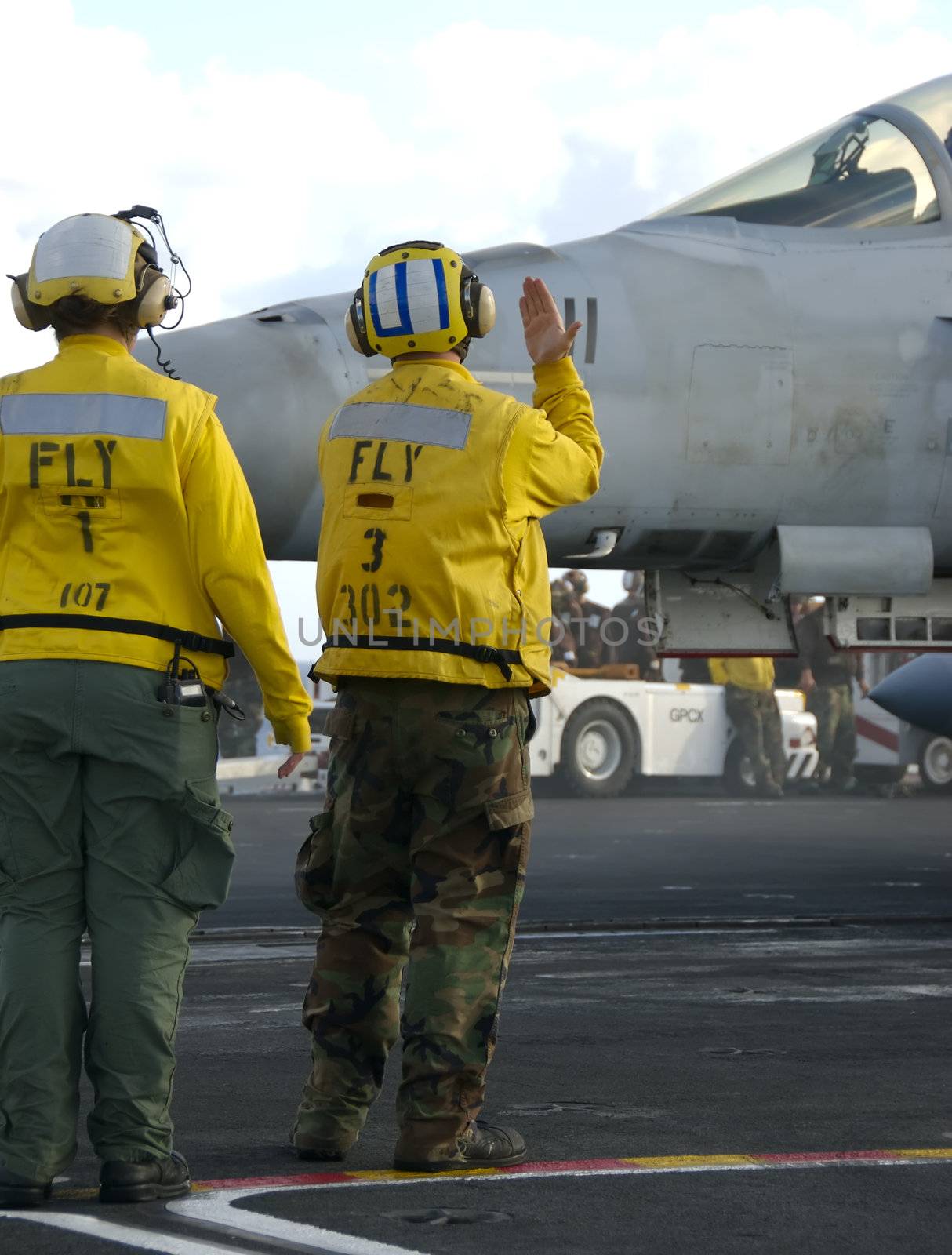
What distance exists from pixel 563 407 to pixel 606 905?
20.5 feet

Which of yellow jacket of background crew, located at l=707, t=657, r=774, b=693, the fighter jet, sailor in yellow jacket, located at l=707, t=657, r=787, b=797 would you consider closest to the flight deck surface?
the fighter jet

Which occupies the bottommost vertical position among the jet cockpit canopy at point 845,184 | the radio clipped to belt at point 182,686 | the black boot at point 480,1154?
the black boot at point 480,1154

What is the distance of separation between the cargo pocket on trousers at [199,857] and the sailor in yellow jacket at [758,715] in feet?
56.4

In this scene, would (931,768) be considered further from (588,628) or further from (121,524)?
(121,524)

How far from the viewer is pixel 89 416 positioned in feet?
12.4

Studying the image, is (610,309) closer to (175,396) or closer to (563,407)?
(563,407)

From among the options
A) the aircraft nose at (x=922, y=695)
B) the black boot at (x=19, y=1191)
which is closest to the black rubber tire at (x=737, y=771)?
the aircraft nose at (x=922, y=695)

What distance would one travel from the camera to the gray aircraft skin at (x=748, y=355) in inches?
308

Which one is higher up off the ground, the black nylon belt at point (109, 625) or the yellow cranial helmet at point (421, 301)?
the yellow cranial helmet at point (421, 301)

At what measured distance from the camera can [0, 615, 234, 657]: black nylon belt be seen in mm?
3709

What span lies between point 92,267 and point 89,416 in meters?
0.33

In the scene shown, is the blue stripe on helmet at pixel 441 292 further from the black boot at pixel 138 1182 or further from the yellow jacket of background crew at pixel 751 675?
the yellow jacket of background crew at pixel 751 675

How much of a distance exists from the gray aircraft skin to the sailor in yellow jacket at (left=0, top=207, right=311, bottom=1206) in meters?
3.65

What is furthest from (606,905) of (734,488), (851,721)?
(851,721)
